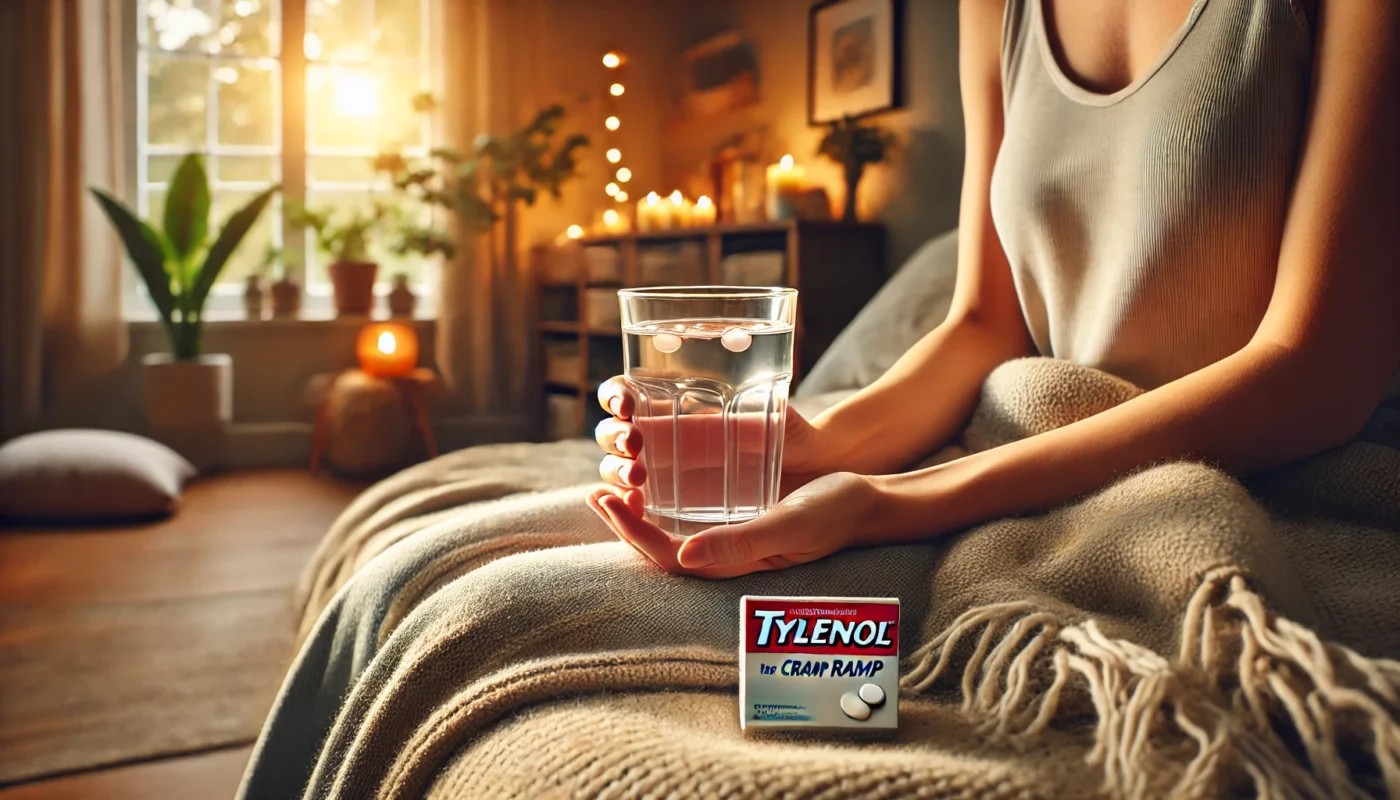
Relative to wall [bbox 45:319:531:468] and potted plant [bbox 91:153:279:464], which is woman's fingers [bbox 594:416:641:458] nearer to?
potted plant [bbox 91:153:279:464]

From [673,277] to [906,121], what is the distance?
868 mm

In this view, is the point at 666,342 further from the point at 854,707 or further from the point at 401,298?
the point at 401,298

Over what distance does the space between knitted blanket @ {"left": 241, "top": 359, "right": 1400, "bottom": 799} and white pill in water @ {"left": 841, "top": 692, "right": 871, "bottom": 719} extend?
0.05 feet

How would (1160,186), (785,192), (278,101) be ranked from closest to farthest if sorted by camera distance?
1. (1160,186)
2. (785,192)
3. (278,101)

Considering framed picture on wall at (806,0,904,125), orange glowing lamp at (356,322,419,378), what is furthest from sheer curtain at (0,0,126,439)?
framed picture on wall at (806,0,904,125)

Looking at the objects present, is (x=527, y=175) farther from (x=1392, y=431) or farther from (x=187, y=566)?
(x=1392, y=431)

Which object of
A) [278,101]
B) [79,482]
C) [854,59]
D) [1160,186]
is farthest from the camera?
[278,101]

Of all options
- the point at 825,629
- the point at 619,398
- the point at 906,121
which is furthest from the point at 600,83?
the point at 825,629

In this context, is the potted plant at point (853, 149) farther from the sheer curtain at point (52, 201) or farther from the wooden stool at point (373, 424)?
the sheer curtain at point (52, 201)

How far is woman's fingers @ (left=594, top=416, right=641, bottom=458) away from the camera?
0.67 m

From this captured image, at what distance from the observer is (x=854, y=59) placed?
10.5 ft

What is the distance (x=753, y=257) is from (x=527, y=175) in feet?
4.59

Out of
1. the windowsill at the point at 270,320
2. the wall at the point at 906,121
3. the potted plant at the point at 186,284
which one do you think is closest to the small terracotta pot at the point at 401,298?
the windowsill at the point at 270,320

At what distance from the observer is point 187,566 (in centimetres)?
232
